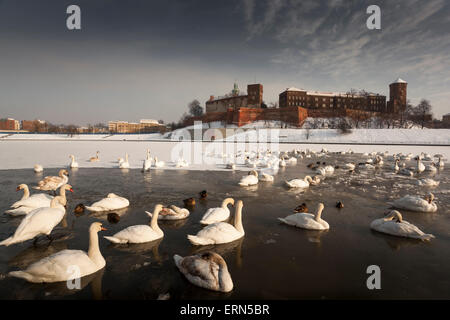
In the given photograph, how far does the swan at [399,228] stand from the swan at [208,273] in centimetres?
480

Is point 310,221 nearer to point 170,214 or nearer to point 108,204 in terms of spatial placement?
point 170,214

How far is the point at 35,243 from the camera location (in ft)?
18.7

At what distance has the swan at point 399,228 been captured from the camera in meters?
6.24

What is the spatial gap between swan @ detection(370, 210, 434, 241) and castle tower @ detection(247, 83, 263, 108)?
102974mm

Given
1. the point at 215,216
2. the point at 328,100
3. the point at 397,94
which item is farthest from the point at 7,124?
the point at 397,94

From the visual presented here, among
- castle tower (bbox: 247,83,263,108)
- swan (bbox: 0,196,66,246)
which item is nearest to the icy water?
swan (bbox: 0,196,66,246)

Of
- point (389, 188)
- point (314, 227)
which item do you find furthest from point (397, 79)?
point (314, 227)

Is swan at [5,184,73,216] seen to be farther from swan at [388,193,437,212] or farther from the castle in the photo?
the castle

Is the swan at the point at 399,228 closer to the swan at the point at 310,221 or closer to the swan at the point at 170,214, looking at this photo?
the swan at the point at 310,221

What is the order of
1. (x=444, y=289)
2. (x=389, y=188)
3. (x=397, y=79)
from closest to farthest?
(x=444, y=289)
(x=389, y=188)
(x=397, y=79)
